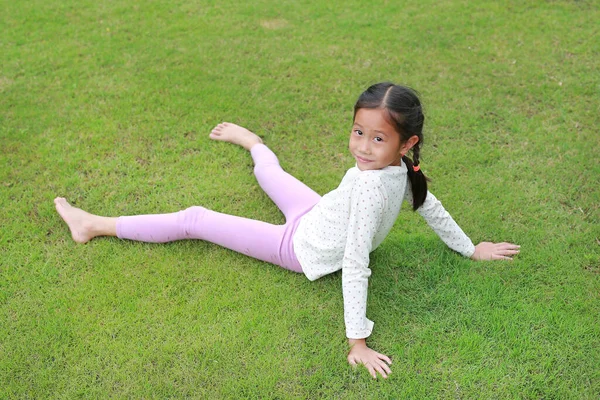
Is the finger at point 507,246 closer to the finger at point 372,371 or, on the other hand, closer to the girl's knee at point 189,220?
the finger at point 372,371

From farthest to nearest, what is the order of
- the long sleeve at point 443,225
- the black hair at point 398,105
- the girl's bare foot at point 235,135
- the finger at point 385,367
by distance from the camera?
the girl's bare foot at point 235,135
the long sleeve at point 443,225
the finger at point 385,367
the black hair at point 398,105

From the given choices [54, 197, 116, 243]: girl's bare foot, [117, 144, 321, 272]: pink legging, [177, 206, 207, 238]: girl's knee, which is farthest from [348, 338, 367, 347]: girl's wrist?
[54, 197, 116, 243]: girl's bare foot

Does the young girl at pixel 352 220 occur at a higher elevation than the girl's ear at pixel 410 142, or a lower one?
lower

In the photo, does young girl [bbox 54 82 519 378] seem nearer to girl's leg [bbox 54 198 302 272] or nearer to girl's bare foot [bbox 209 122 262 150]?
girl's leg [bbox 54 198 302 272]

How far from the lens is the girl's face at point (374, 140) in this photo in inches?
102

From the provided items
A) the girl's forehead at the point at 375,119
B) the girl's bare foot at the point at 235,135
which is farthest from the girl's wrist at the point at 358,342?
the girl's bare foot at the point at 235,135

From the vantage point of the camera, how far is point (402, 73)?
4980mm

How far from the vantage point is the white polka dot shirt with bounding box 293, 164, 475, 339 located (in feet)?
8.83

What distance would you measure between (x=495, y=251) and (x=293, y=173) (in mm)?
1483

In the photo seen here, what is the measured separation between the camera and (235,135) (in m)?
4.22

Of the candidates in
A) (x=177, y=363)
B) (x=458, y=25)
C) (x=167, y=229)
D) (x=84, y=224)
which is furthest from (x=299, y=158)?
(x=458, y=25)

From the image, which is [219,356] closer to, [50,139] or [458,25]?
[50,139]

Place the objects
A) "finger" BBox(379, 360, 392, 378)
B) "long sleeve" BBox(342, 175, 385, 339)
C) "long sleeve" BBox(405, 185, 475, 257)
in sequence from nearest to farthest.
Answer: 1. "long sleeve" BBox(342, 175, 385, 339)
2. "finger" BBox(379, 360, 392, 378)
3. "long sleeve" BBox(405, 185, 475, 257)

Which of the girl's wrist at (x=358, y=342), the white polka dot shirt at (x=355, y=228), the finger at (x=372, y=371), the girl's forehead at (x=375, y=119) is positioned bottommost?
the finger at (x=372, y=371)
